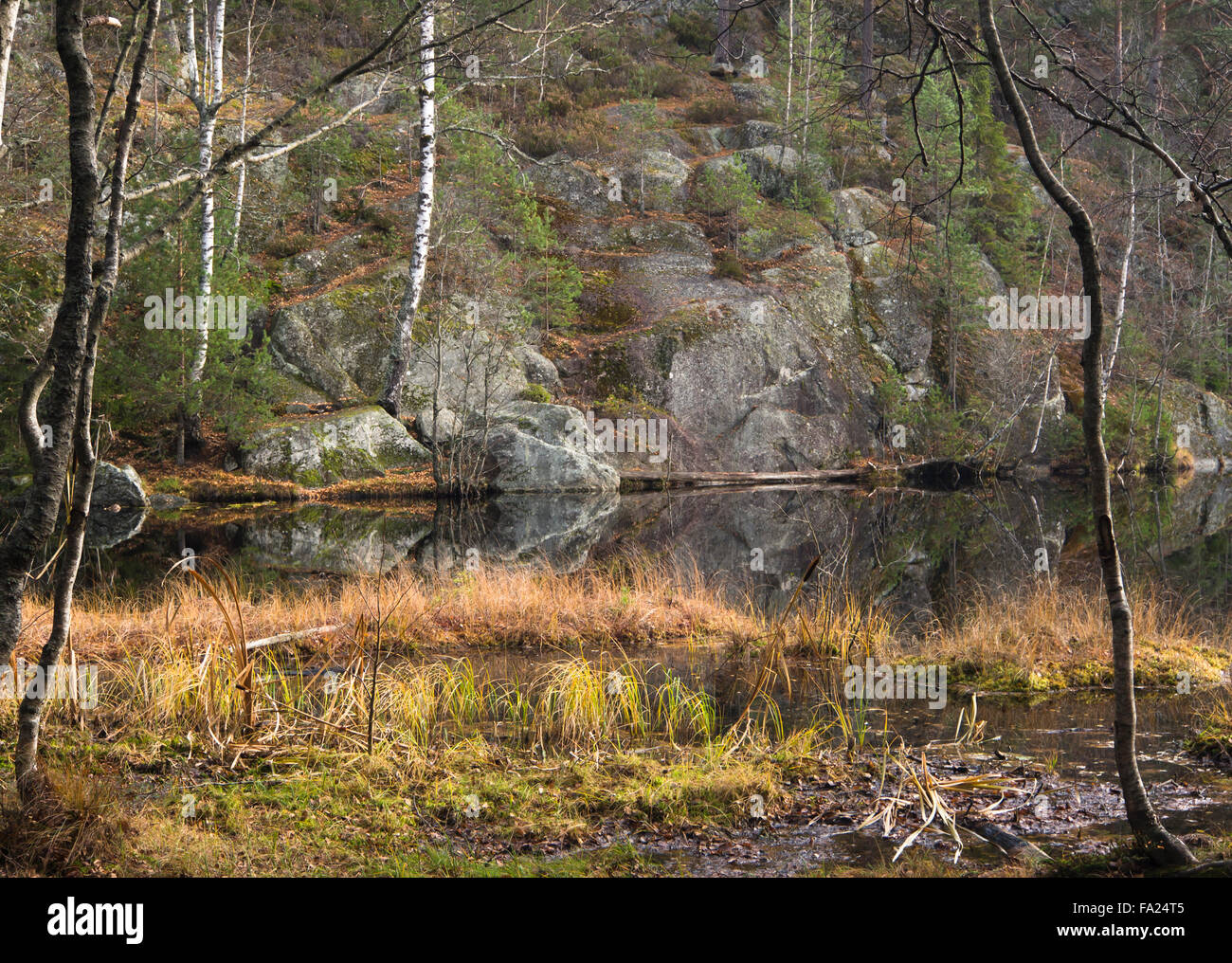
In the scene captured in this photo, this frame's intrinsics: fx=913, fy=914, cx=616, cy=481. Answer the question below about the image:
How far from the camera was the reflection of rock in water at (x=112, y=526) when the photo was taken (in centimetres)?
1580

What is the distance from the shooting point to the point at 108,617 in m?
8.34

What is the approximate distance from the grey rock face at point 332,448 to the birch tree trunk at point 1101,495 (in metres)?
21.9

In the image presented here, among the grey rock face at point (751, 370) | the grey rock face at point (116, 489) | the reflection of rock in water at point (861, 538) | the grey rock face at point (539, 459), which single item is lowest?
the reflection of rock in water at point (861, 538)

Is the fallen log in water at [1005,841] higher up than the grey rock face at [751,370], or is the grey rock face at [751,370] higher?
the grey rock face at [751,370]

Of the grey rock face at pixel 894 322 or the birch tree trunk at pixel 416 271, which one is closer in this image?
the birch tree trunk at pixel 416 271

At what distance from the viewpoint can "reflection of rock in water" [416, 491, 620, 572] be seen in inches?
565

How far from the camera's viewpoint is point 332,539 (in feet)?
53.5

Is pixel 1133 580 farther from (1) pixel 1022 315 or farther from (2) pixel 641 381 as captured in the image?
(1) pixel 1022 315

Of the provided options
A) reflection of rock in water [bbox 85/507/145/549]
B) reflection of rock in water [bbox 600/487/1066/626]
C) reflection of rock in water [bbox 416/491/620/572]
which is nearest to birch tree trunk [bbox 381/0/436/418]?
reflection of rock in water [bbox 416/491/620/572]

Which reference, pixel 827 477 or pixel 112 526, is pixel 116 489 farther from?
pixel 827 477

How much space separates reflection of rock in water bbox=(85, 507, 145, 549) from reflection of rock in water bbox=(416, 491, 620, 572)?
17.8 feet

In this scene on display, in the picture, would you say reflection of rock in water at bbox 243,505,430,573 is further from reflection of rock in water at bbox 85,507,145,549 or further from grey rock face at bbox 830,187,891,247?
grey rock face at bbox 830,187,891,247

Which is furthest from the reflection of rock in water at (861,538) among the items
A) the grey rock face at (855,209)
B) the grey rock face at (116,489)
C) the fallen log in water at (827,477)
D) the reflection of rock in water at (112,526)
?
the grey rock face at (855,209)

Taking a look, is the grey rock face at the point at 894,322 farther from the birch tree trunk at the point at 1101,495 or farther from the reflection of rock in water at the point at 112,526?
the birch tree trunk at the point at 1101,495
